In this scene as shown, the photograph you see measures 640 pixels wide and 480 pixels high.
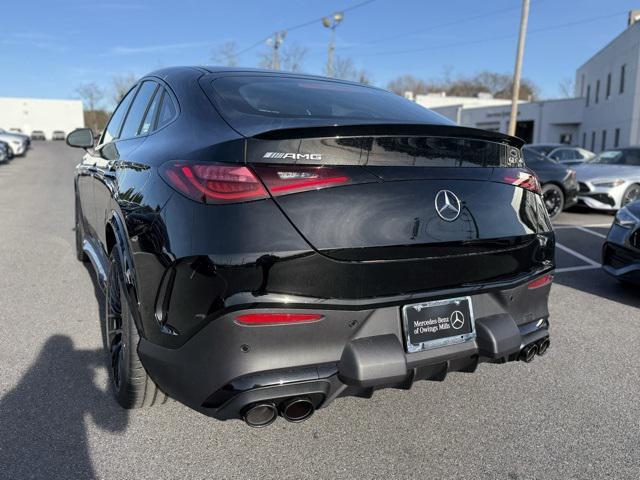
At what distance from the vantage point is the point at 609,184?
33.9ft

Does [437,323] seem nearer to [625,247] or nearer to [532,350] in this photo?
[532,350]

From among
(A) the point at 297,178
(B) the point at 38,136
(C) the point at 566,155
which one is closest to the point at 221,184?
(A) the point at 297,178

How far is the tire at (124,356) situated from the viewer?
2496 mm

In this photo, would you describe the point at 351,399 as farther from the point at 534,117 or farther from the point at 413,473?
the point at 534,117

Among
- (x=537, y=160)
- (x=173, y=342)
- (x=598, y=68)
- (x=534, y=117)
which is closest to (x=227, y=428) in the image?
(x=173, y=342)

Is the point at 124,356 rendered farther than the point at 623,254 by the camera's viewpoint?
No

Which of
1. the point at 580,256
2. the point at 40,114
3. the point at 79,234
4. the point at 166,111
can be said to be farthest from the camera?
the point at 40,114

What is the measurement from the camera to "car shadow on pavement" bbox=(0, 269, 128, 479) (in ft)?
7.60

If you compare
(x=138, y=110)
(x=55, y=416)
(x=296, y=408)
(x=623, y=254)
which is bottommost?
(x=55, y=416)

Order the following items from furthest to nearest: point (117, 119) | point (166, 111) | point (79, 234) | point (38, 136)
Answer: point (38, 136), point (79, 234), point (117, 119), point (166, 111)

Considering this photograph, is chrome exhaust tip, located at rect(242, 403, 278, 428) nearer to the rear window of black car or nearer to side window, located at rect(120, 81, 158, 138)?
the rear window of black car

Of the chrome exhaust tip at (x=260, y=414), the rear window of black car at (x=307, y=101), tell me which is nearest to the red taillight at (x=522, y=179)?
the rear window of black car at (x=307, y=101)

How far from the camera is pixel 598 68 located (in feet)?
127

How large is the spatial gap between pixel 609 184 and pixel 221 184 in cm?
1029
